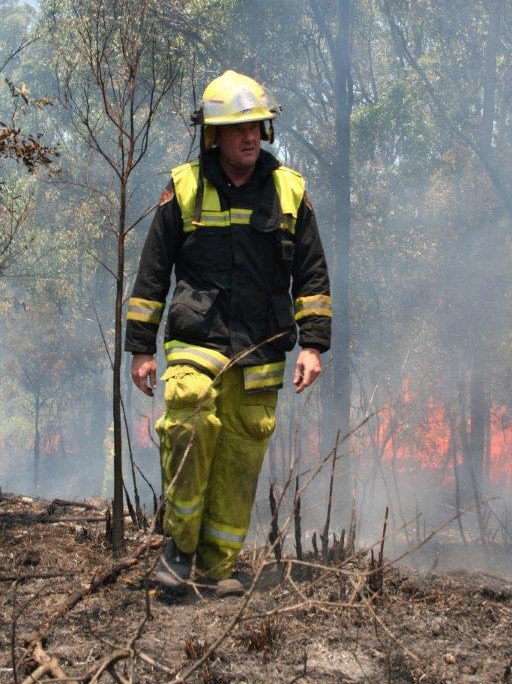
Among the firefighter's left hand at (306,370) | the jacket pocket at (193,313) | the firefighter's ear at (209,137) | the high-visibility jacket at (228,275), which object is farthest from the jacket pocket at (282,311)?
the firefighter's ear at (209,137)

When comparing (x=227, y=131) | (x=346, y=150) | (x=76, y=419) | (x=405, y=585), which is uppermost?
(x=346, y=150)

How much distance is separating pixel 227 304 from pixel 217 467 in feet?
2.25

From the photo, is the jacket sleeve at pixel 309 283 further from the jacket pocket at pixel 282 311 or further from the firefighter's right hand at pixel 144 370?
the firefighter's right hand at pixel 144 370

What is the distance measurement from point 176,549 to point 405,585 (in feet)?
3.23

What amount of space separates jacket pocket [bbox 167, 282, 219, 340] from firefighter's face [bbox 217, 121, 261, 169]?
1.82ft

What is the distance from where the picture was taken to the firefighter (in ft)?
12.5

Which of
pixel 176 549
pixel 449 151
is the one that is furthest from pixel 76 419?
pixel 176 549

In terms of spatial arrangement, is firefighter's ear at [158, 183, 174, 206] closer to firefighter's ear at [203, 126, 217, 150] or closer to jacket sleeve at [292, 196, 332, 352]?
firefighter's ear at [203, 126, 217, 150]

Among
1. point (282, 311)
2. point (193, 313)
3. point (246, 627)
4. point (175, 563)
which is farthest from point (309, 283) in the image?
point (246, 627)

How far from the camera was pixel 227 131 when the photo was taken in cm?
391

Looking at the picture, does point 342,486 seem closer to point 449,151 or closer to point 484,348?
point 484,348

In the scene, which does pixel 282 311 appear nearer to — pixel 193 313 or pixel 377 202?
pixel 193 313

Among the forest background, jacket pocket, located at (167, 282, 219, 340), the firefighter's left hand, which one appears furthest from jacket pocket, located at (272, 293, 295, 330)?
the forest background

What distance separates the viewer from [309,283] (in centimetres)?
399
